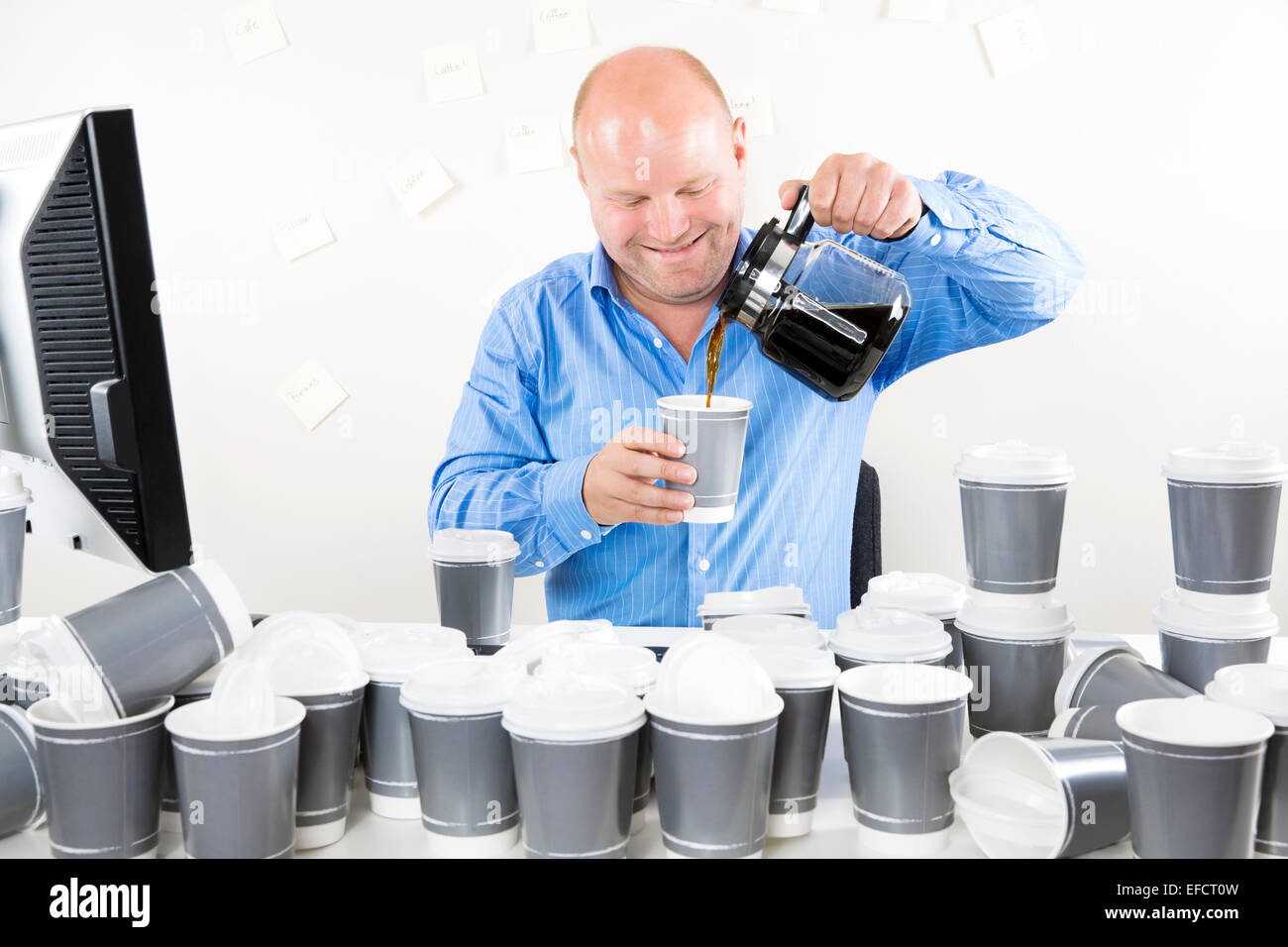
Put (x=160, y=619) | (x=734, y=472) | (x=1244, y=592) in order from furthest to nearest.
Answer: (x=734, y=472), (x=1244, y=592), (x=160, y=619)

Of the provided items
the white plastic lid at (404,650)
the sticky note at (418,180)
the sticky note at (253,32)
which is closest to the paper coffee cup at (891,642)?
the white plastic lid at (404,650)

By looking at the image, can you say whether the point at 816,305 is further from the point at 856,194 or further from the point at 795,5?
the point at 795,5

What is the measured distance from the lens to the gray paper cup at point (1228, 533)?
962 millimetres

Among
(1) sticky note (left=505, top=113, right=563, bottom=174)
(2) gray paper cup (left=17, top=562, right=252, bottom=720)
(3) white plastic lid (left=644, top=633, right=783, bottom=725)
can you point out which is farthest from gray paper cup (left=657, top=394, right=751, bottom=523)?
(1) sticky note (left=505, top=113, right=563, bottom=174)

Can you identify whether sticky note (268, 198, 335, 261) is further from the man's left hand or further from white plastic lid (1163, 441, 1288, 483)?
white plastic lid (1163, 441, 1288, 483)

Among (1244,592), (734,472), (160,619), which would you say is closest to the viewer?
(160,619)

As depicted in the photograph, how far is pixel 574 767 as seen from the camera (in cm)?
76

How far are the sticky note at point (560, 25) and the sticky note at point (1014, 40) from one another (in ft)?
2.88

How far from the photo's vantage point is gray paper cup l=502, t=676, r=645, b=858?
29.8 inches

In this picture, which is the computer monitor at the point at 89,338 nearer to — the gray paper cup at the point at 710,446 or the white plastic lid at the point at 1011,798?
the gray paper cup at the point at 710,446
